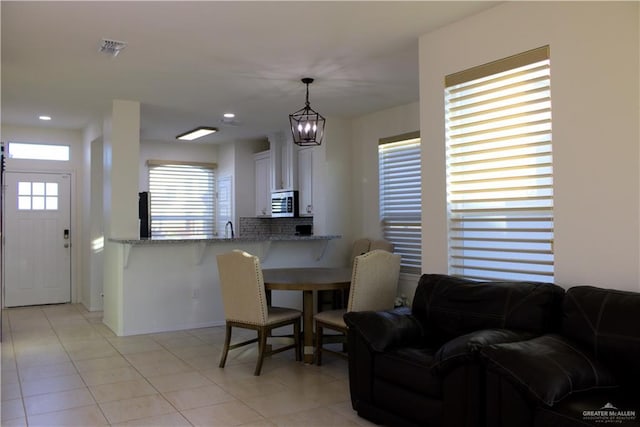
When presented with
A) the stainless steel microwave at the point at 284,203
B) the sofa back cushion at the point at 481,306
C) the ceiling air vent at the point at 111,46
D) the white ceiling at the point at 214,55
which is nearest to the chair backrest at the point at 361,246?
the stainless steel microwave at the point at 284,203

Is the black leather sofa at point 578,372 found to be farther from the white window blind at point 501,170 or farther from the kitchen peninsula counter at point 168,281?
the kitchen peninsula counter at point 168,281

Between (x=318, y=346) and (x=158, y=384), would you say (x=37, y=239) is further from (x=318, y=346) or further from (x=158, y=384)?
(x=318, y=346)

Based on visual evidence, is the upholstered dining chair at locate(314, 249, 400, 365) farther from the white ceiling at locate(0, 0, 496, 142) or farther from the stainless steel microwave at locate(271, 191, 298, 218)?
the stainless steel microwave at locate(271, 191, 298, 218)

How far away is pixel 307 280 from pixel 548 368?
96.3 inches

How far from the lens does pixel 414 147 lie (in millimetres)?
5844

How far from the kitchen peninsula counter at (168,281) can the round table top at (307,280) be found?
127 centimetres

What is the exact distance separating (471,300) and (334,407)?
1.14 meters

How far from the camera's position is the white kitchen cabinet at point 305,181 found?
22.6 ft

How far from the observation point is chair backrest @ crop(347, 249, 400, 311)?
13.2 ft

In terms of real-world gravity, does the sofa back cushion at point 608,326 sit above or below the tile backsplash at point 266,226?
below

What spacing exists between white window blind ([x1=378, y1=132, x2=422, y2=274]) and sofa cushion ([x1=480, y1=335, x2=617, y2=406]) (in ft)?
11.6

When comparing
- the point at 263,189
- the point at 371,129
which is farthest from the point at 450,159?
the point at 263,189

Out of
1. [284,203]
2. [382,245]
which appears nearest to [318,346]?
[382,245]

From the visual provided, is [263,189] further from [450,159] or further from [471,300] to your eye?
[471,300]
